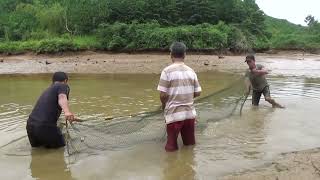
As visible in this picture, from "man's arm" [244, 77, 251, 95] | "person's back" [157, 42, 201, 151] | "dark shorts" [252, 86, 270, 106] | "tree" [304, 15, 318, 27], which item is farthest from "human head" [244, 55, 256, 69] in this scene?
"tree" [304, 15, 318, 27]

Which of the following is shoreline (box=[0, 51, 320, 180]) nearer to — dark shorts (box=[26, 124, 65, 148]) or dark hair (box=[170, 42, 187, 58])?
dark shorts (box=[26, 124, 65, 148])

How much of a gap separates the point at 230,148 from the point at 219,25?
80.5ft

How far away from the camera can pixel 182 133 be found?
7.70 m

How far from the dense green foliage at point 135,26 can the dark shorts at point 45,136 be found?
70.7ft

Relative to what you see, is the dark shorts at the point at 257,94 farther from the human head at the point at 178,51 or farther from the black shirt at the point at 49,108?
the black shirt at the point at 49,108

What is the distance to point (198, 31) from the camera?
2970 centimetres

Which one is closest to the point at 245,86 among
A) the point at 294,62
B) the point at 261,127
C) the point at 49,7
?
the point at 261,127

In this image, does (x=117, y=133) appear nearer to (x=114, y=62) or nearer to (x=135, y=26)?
(x=114, y=62)

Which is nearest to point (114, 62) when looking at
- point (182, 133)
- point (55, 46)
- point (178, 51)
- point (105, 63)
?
point (105, 63)

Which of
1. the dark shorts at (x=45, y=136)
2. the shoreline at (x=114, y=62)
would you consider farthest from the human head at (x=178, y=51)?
the shoreline at (x=114, y=62)

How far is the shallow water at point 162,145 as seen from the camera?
22.0ft

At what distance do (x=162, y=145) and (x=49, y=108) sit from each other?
1.95m

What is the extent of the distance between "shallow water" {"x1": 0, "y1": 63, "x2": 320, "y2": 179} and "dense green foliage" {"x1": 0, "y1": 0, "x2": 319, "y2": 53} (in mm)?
15362

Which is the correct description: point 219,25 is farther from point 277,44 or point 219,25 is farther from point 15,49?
point 15,49
